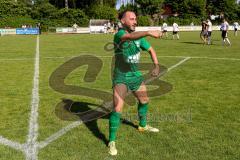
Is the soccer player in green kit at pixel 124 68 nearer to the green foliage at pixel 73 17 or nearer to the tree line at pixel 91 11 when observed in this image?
Result: the tree line at pixel 91 11

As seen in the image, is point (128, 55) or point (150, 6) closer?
point (128, 55)

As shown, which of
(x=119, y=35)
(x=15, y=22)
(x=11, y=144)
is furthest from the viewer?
(x=15, y=22)

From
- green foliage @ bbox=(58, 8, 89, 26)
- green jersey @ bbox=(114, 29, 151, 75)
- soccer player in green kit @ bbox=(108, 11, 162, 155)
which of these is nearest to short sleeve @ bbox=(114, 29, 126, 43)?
soccer player in green kit @ bbox=(108, 11, 162, 155)

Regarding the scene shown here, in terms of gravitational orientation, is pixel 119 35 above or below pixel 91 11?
below

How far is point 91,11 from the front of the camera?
81.6 metres

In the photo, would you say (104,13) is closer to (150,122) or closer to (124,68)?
(150,122)

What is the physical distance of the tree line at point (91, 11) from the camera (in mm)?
73250

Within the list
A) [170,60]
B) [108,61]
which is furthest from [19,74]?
[170,60]

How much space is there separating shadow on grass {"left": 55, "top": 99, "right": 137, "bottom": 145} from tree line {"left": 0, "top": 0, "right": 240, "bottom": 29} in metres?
54.8

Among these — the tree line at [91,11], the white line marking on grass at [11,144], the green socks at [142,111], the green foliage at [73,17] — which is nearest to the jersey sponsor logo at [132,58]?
the green socks at [142,111]

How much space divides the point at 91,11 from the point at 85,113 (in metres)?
74.7

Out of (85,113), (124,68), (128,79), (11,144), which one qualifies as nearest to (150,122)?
(85,113)

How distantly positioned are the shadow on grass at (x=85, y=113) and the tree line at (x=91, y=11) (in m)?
54.8

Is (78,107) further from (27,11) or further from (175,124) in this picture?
(27,11)
